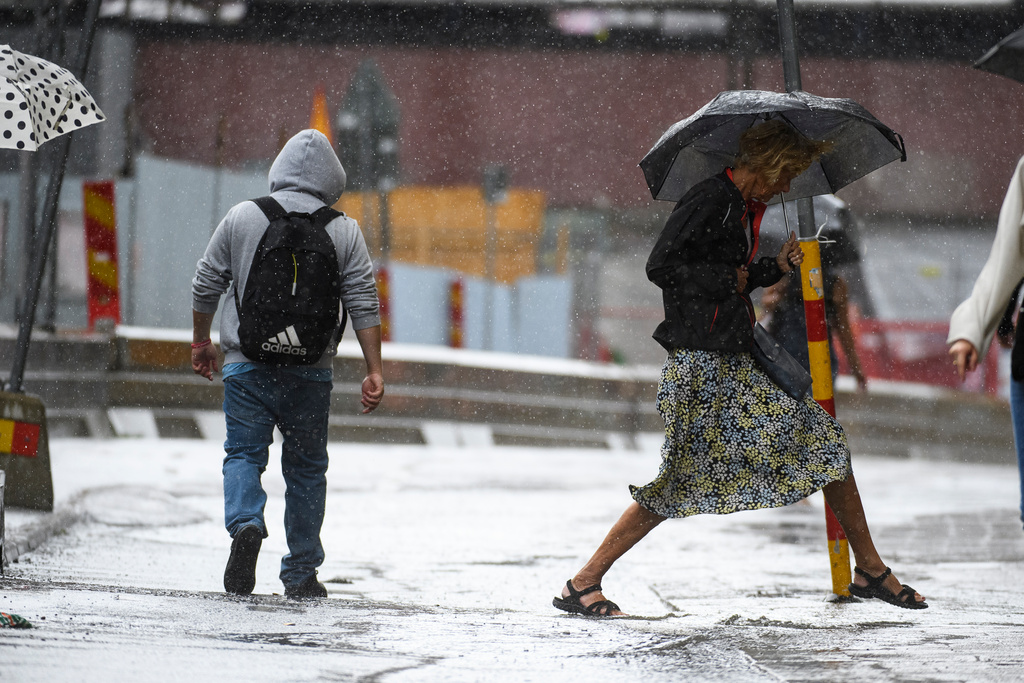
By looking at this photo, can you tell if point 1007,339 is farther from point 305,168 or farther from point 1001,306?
point 305,168

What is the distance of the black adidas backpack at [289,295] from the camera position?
3.52m

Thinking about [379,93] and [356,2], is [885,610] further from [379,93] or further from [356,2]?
[379,93]

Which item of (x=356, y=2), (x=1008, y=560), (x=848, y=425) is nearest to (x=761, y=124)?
(x=1008, y=560)

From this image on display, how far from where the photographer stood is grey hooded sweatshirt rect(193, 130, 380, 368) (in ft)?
11.9

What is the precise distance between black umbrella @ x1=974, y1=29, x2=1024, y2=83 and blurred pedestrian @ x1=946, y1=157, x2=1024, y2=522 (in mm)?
515

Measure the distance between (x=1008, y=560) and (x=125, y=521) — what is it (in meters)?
4.13

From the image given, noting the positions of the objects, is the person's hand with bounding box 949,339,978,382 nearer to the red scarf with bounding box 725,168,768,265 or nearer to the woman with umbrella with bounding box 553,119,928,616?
the woman with umbrella with bounding box 553,119,928,616

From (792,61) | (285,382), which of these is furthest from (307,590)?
(792,61)

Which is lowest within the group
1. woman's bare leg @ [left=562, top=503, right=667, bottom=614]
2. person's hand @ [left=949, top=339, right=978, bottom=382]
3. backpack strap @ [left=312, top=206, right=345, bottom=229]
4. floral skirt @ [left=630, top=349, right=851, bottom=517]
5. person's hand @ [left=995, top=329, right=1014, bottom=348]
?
woman's bare leg @ [left=562, top=503, right=667, bottom=614]

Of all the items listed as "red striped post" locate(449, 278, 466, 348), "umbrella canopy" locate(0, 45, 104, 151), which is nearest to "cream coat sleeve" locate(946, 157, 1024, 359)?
"umbrella canopy" locate(0, 45, 104, 151)

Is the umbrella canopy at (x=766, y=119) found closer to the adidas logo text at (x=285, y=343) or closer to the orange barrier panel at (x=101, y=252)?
the adidas logo text at (x=285, y=343)

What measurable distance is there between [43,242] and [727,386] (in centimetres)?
343

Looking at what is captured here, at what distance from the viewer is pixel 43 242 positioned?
210 inches

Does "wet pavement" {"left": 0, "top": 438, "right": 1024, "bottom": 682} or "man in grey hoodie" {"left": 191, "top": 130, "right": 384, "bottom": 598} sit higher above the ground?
"man in grey hoodie" {"left": 191, "top": 130, "right": 384, "bottom": 598}
